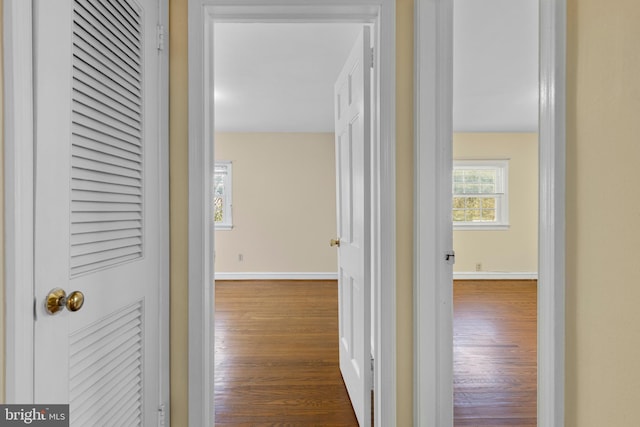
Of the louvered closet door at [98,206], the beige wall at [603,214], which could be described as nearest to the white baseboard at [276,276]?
the louvered closet door at [98,206]

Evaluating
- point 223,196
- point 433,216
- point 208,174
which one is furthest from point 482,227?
point 208,174

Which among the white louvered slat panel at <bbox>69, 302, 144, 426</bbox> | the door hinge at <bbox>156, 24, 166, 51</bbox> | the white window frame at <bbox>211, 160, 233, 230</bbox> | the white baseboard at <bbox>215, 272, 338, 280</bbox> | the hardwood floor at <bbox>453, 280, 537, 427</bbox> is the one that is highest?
the door hinge at <bbox>156, 24, 166, 51</bbox>

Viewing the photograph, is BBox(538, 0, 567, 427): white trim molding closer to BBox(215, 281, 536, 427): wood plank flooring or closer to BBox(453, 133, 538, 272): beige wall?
BBox(215, 281, 536, 427): wood plank flooring

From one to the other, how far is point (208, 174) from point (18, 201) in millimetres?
822

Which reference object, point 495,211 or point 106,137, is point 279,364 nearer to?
point 106,137

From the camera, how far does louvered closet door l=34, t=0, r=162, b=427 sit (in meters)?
0.89

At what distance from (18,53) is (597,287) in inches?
52.3

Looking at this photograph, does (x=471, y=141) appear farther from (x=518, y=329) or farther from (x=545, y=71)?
(x=545, y=71)

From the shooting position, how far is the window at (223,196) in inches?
236

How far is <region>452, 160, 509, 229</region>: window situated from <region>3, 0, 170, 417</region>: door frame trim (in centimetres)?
593

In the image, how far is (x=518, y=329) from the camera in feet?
11.5

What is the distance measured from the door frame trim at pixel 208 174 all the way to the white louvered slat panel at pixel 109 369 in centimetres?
23

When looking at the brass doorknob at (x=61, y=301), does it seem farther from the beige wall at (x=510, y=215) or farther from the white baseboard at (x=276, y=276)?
the beige wall at (x=510, y=215)

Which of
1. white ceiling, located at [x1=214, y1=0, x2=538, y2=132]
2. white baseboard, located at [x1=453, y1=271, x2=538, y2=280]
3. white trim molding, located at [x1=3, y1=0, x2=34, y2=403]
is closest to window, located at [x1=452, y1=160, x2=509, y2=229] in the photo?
white baseboard, located at [x1=453, y1=271, x2=538, y2=280]
